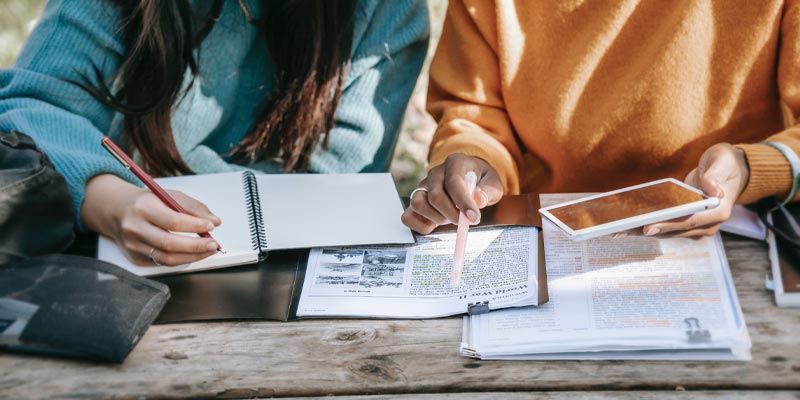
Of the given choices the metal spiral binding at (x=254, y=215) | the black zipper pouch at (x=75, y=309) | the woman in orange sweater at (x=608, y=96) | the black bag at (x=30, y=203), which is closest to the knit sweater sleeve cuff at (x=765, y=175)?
the woman in orange sweater at (x=608, y=96)

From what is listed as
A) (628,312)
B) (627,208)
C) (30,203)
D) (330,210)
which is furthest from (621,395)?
(30,203)

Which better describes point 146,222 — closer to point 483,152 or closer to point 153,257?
point 153,257

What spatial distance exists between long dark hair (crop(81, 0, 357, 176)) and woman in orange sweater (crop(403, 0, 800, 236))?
0.22 meters

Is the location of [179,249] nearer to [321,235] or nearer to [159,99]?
[321,235]

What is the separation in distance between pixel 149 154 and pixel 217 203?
319mm

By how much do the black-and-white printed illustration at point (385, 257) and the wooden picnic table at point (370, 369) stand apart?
0.37ft

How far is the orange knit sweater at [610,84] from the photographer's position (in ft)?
3.88

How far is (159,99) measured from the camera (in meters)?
1.32

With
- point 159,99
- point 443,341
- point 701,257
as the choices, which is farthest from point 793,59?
point 159,99

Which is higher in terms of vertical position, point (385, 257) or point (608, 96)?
point (608, 96)

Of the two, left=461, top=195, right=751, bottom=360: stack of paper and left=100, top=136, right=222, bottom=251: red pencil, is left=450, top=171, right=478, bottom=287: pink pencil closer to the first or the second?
left=461, top=195, right=751, bottom=360: stack of paper

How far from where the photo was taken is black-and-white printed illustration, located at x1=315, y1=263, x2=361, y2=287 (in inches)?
39.0

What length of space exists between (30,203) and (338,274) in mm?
430

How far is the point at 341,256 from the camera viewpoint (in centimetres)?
104
